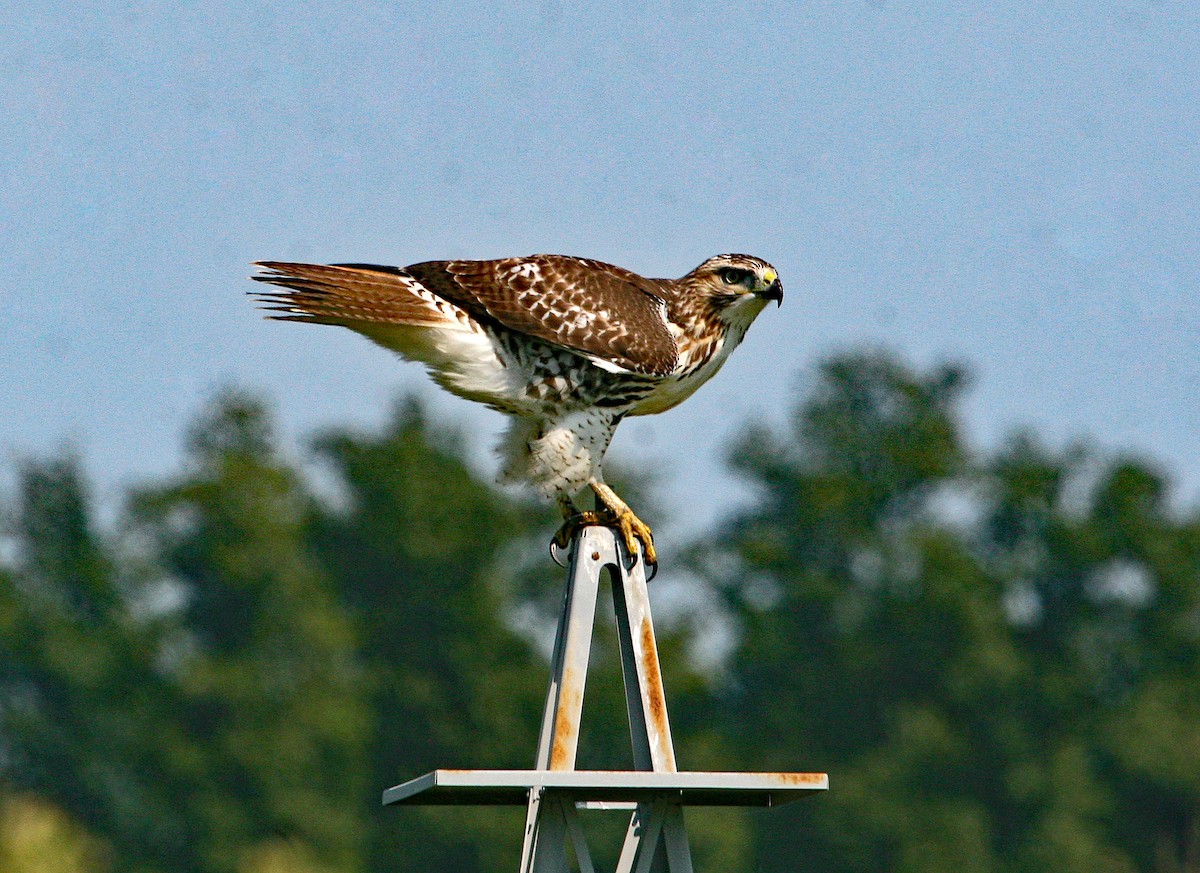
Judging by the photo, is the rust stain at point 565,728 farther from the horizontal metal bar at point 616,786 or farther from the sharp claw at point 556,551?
the sharp claw at point 556,551

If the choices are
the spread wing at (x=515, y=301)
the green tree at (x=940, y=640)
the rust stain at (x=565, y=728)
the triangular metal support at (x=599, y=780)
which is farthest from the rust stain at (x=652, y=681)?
the green tree at (x=940, y=640)

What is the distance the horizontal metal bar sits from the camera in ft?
18.2

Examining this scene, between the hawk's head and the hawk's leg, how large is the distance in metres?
0.98

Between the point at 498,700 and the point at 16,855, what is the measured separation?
103ft

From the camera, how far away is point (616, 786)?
5.68 meters

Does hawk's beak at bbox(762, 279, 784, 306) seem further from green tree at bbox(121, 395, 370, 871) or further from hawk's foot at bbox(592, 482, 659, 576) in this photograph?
green tree at bbox(121, 395, 370, 871)

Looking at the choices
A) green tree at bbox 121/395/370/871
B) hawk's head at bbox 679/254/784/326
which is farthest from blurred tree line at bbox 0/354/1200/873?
hawk's head at bbox 679/254/784/326

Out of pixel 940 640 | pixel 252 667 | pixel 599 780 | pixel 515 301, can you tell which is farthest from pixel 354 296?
pixel 940 640

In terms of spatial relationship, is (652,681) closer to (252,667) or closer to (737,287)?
(737,287)

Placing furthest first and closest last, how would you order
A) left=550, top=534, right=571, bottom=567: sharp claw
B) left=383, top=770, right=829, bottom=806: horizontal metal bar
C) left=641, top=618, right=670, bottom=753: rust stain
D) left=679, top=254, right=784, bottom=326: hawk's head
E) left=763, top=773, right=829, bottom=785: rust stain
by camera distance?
left=679, top=254, right=784, bottom=326: hawk's head, left=550, top=534, right=571, bottom=567: sharp claw, left=641, top=618, right=670, bottom=753: rust stain, left=763, top=773, right=829, bottom=785: rust stain, left=383, top=770, right=829, bottom=806: horizontal metal bar

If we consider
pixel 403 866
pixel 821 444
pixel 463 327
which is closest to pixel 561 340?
pixel 463 327

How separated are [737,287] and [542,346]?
2.82 feet

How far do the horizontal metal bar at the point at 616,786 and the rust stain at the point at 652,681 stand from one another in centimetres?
28

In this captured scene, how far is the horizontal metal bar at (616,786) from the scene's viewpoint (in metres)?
5.56
